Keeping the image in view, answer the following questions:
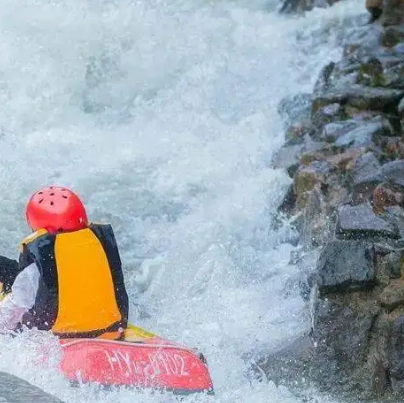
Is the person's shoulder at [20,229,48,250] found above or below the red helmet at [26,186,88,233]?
below

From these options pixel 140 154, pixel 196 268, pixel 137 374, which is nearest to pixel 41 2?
pixel 140 154

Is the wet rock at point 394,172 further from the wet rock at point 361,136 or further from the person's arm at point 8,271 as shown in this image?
the person's arm at point 8,271

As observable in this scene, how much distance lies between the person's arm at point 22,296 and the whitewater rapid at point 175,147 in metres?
0.15

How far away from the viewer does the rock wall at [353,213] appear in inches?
188

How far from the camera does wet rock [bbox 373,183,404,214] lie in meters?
5.79

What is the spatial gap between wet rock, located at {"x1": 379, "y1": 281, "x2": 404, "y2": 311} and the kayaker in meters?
1.46

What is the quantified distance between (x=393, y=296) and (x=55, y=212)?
192 cm

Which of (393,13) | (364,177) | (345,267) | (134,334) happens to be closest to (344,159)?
(364,177)

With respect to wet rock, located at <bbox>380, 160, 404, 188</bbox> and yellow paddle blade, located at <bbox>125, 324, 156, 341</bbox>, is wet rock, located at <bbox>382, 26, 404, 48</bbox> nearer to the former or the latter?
wet rock, located at <bbox>380, 160, 404, 188</bbox>

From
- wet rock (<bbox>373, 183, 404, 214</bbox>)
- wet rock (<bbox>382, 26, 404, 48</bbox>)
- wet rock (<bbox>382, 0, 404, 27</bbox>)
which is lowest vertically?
wet rock (<bbox>373, 183, 404, 214</bbox>)

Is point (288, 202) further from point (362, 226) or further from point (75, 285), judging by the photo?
point (75, 285)

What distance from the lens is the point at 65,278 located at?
4.71 metres

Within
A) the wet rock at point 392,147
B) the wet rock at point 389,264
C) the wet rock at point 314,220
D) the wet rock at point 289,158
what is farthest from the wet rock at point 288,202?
the wet rock at point 389,264

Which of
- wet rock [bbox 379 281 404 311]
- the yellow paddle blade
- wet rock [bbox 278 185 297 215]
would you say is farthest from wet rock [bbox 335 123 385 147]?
the yellow paddle blade
